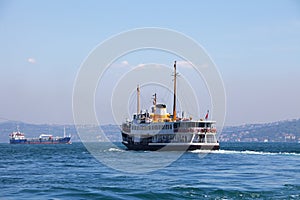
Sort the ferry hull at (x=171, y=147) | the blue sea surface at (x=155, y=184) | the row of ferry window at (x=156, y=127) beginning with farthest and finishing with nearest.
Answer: the row of ferry window at (x=156, y=127), the ferry hull at (x=171, y=147), the blue sea surface at (x=155, y=184)

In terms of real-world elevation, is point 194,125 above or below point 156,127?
above

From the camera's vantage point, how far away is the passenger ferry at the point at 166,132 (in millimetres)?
77000

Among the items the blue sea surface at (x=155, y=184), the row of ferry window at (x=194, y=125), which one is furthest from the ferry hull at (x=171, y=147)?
the blue sea surface at (x=155, y=184)

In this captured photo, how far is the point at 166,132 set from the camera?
8175 cm

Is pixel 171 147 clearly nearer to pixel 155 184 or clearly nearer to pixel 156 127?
pixel 156 127

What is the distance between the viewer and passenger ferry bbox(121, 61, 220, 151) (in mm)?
77000

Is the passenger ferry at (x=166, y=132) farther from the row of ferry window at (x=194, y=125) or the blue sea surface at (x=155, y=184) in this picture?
the blue sea surface at (x=155, y=184)

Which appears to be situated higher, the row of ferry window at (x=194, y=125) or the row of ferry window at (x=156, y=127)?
the row of ferry window at (x=194, y=125)

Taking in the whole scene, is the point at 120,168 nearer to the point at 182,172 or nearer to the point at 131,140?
the point at 182,172

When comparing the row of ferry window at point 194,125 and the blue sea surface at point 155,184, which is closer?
the blue sea surface at point 155,184

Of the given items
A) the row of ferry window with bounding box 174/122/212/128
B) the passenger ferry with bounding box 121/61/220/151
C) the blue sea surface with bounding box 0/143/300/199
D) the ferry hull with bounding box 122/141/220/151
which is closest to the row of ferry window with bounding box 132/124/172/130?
the passenger ferry with bounding box 121/61/220/151

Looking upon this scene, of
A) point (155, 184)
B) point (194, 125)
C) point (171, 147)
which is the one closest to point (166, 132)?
point (171, 147)

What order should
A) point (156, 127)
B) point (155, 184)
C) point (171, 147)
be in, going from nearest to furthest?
point (155, 184), point (171, 147), point (156, 127)

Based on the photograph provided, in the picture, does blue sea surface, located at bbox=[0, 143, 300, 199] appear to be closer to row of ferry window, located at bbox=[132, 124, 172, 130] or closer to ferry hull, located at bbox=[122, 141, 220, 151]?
ferry hull, located at bbox=[122, 141, 220, 151]
